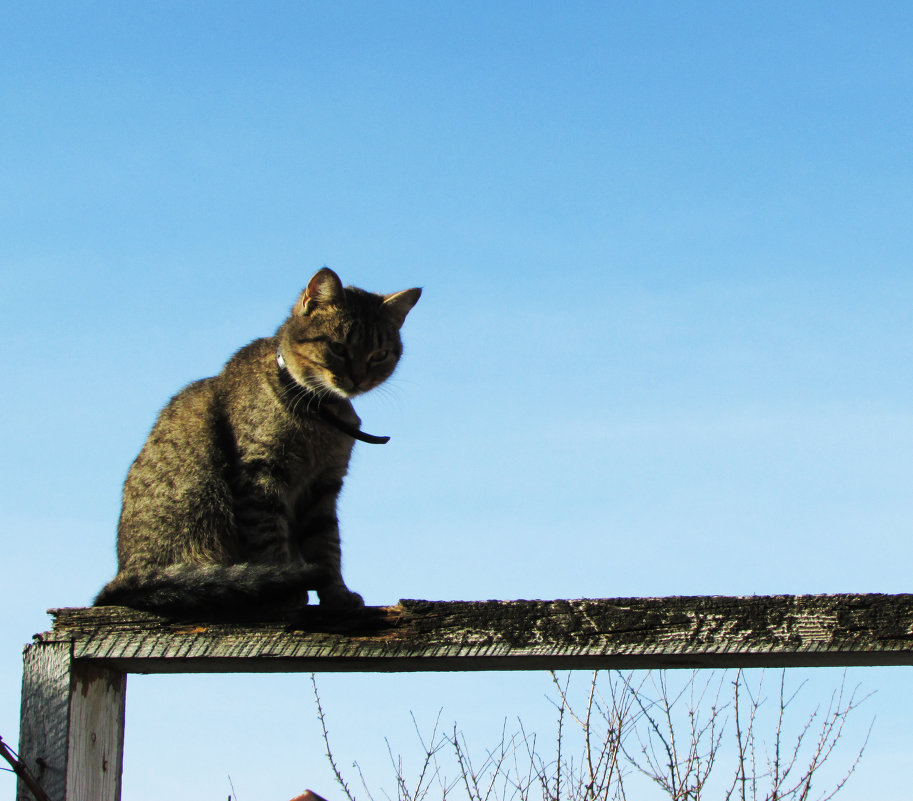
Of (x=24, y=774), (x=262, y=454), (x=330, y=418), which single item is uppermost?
(x=330, y=418)

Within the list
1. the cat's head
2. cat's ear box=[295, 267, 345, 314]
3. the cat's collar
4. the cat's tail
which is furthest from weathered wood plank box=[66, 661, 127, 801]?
cat's ear box=[295, 267, 345, 314]

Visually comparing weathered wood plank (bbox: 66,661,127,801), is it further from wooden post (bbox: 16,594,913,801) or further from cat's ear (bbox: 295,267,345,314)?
cat's ear (bbox: 295,267,345,314)

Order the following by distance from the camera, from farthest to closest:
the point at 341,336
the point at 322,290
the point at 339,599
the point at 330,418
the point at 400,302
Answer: the point at 400,302, the point at 322,290, the point at 341,336, the point at 330,418, the point at 339,599

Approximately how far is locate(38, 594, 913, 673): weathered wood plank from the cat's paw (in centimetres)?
3

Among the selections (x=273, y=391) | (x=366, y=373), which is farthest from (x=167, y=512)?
(x=366, y=373)

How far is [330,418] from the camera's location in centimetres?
401

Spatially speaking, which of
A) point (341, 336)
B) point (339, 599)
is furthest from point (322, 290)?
point (339, 599)

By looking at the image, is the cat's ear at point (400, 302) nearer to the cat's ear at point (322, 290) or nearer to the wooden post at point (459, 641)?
the cat's ear at point (322, 290)

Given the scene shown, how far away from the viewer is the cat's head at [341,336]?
14.0 feet

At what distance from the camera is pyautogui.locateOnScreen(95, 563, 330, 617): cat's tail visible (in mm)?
2512

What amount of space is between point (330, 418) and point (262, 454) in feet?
1.07

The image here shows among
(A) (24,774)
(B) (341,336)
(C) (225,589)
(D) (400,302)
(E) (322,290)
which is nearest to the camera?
(A) (24,774)

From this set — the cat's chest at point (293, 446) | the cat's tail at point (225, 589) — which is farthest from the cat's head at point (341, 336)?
the cat's tail at point (225, 589)

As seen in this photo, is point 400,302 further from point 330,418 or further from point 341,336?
point 330,418
